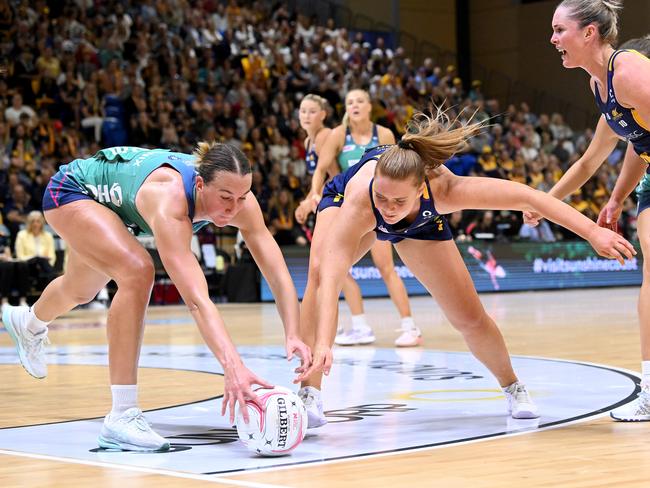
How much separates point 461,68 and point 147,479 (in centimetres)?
2470

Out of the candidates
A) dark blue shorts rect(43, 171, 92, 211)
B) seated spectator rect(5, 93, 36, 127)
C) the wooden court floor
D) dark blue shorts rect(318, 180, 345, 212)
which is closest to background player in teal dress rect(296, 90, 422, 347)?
the wooden court floor

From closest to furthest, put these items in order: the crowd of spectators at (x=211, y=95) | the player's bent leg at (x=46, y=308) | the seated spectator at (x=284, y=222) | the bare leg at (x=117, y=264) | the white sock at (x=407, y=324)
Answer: the bare leg at (x=117, y=264)
the player's bent leg at (x=46, y=308)
the white sock at (x=407, y=324)
the crowd of spectators at (x=211, y=95)
the seated spectator at (x=284, y=222)

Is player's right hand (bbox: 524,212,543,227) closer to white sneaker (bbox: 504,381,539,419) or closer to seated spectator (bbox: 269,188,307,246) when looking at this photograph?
white sneaker (bbox: 504,381,539,419)

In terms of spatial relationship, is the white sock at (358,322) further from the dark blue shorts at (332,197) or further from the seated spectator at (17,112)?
the seated spectator at (17,112)

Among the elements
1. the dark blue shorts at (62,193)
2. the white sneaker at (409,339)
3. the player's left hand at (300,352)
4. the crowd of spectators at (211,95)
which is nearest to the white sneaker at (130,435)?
the player's left hand at (300,352)

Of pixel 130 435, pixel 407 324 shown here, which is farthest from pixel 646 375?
pixel 407 324

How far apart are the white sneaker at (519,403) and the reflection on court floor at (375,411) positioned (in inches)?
2.3

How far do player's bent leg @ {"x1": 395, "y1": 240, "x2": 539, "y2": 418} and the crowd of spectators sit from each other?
8.46 m

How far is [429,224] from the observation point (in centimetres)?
478

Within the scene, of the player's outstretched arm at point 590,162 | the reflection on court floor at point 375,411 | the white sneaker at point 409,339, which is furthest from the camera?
the white sneaker at point 409,339

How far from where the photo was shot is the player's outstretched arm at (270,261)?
452 centimetres

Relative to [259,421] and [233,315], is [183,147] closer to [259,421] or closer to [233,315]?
[233,315]

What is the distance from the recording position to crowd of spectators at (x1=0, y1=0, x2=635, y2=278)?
1612 centimetres

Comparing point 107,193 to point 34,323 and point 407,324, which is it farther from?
point 407,324
